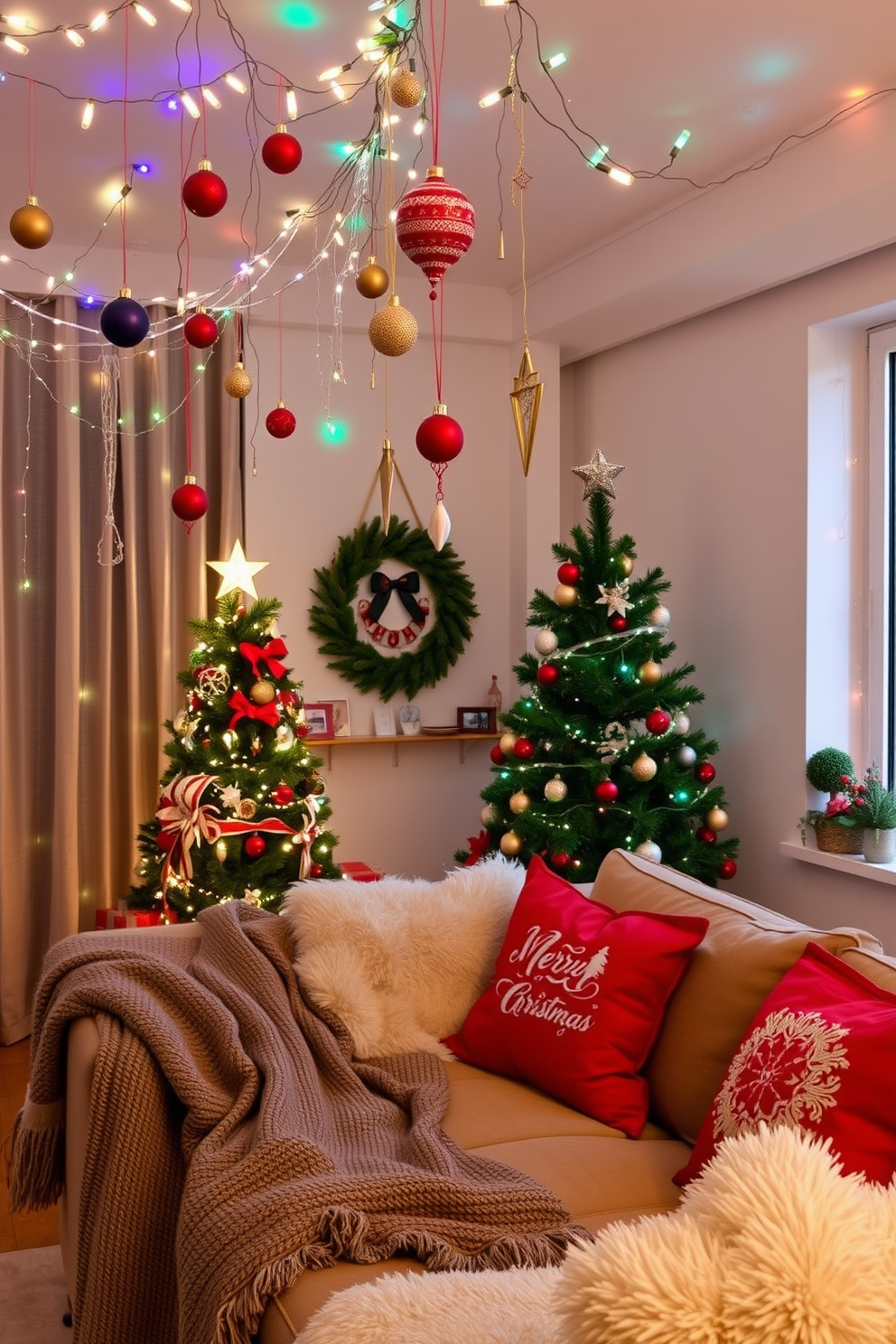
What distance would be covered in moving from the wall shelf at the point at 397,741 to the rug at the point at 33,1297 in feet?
7.16

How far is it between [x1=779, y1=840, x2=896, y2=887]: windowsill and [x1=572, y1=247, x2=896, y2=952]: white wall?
5 centimetres

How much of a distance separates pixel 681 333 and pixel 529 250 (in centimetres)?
64

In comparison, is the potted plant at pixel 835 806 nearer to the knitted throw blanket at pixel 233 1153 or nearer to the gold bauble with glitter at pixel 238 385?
the knitted throw blanket at pixel 233 1153

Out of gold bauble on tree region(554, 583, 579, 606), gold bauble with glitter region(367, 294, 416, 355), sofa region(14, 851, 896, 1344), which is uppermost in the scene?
gold bauble with glitter region(367, 294, 416, 355)

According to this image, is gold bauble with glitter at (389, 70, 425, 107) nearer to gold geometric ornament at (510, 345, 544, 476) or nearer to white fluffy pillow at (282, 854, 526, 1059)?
gold geometric ornament at (510, 345, 544, 476)

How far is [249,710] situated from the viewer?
3.57m

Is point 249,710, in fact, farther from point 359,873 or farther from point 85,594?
point 85,594

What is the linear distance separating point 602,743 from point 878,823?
2.80ft

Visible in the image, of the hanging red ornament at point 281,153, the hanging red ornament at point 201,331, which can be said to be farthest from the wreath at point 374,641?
the hanging red ornament at point 281,153

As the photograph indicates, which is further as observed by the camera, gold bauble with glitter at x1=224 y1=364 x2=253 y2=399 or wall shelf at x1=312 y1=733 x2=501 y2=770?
wall shelf at x1=312 y1=733 x2=501 y2=770

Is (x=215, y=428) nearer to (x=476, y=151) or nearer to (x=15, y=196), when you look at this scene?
(x=15, y=196)

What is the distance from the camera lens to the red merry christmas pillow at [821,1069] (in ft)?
4.89

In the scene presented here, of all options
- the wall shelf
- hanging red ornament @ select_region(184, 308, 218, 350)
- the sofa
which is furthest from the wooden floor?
hanging red ornament @ select_region(184, 308, 218, 350)

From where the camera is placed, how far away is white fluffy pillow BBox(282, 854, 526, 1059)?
239 centimetres
